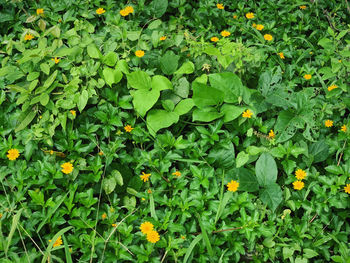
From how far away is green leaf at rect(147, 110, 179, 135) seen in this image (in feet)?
7.43

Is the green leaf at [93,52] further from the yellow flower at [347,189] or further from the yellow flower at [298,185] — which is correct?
the yellow flower at [347,189]

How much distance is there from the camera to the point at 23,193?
1948 millimetres

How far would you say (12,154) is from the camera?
2096 mm

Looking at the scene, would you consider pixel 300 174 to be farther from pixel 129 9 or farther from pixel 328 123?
pixel 129 9

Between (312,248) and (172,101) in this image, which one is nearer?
(312,248)

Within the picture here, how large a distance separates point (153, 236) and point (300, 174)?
91 cm

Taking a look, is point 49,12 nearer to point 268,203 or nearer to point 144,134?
point 144,134

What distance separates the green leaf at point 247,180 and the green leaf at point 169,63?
31.2 inches

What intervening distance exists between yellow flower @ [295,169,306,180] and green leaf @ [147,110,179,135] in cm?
75

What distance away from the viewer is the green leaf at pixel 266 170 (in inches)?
84.1

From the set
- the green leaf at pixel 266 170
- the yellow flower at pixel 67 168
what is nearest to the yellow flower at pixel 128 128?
the yellow flower at pixel 67 168

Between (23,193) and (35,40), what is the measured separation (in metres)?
1.22

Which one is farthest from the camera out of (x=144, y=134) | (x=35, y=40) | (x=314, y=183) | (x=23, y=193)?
(x=35, y=40)

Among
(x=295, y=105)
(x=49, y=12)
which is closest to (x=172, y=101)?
(x=295, y=105)
